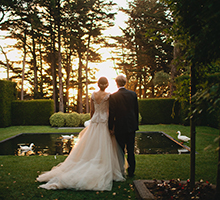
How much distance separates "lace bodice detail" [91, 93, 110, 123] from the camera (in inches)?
157

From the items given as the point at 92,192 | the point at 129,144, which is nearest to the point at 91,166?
the point at 92,192

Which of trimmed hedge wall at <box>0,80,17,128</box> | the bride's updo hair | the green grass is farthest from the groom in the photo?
trimmed hedge wall at <box>0,80,17,128</box>

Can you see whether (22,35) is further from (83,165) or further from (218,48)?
(218,48)

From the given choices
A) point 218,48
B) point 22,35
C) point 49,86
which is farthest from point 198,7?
point 49,86

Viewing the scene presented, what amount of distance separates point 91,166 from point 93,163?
0.08 metres

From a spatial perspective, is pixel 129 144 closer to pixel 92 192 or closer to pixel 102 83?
pixel 92 192

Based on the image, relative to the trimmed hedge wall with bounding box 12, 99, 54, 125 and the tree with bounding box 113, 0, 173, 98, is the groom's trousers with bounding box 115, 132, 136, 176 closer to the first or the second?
the trimmed hedge wall with bounding box 12, 99, 54, 125

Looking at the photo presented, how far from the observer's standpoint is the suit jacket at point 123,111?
3787 mm

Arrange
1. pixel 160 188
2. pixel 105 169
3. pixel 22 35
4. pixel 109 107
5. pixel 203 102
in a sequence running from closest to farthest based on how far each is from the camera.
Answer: pixel 203 102, pixel 160 188, pixel 105 169, pixel 109 107, pixel 22 35

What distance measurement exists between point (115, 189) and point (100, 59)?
21651 mm

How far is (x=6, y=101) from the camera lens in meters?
14.4

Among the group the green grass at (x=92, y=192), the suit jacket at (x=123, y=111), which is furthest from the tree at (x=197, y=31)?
the suit jacket at (x=123, y=111)

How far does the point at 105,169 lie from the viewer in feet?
11.5

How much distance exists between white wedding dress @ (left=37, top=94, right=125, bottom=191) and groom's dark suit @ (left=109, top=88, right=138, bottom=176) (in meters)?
0.18
